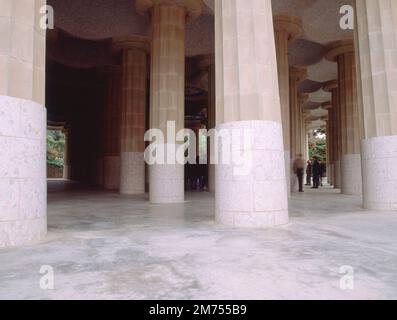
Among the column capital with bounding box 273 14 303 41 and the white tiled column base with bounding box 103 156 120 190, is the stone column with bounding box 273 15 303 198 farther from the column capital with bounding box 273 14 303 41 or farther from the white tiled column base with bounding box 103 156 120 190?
the white tiled column base with bounding box 103 156 120 190

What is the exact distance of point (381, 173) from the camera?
11.6 metres

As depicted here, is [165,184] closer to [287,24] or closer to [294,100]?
[287,24]

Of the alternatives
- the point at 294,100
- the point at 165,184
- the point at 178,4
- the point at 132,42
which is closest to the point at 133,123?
the point at 132,42

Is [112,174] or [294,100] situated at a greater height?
[294,100]

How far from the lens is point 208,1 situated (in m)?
17.1

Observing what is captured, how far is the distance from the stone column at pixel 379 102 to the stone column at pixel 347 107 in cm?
994

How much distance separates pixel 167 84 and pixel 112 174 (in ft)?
42.3

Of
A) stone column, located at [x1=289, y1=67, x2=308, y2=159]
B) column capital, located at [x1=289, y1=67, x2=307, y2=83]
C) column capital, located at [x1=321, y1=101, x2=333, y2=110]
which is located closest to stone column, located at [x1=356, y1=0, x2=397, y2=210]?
stone column, located at [x1=289, y1=67, x2=308, y2=159]

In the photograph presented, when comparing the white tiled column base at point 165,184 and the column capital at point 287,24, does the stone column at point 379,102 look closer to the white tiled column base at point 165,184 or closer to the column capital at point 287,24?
the column capital at point 287,24

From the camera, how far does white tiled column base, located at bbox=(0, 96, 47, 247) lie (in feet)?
21.0

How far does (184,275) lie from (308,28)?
20.5m

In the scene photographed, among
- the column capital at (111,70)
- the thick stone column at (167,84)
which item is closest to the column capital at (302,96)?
the column capital at (111,70)

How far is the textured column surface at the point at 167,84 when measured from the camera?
15812 millimetres

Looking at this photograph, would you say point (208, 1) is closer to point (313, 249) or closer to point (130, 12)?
point (130, 12)
